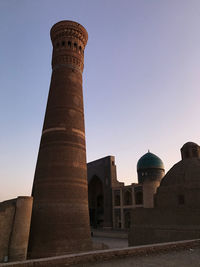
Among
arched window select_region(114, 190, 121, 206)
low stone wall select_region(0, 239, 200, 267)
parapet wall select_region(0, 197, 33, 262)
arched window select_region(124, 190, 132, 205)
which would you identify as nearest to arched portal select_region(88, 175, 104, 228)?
arched window select_region(114, 190, 121, 206)

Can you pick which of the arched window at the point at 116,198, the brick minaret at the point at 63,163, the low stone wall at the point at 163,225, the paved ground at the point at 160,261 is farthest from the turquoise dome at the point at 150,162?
the paved ground at the point at 160,261

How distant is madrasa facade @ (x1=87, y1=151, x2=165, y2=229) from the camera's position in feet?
109

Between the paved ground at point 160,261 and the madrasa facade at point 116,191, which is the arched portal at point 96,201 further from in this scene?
the paved ground at point 160,261

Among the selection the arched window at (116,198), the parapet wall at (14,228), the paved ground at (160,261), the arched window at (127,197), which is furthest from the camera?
the arched window at (116,198)

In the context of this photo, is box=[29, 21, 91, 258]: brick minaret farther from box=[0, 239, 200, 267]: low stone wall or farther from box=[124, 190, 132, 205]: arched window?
box=[124, 190, 132, 205]: arched window

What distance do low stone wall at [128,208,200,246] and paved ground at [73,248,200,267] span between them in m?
9.66

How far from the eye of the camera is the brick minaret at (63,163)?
13.5 meters

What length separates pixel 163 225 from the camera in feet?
59.1

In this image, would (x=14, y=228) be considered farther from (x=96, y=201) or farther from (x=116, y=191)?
(x=96, y=201)

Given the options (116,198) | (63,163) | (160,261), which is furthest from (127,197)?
(160,261)

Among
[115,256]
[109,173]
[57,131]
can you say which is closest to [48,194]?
[57,131]

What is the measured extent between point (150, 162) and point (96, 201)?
1235cm

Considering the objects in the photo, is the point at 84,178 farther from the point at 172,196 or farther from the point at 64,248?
the point at 172,196

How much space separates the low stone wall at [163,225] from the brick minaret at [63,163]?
632 cm
